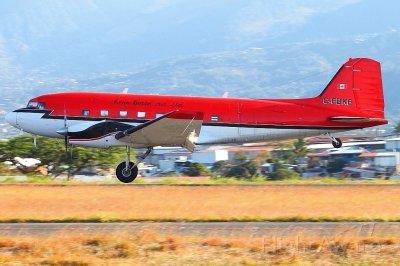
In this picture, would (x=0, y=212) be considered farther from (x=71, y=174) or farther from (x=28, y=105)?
(x=71, y=174)

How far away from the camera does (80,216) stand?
Answer: 27531 millimetres

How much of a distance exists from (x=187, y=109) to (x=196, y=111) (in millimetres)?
478

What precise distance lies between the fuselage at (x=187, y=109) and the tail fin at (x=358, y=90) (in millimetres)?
454

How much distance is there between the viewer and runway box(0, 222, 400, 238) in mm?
22094

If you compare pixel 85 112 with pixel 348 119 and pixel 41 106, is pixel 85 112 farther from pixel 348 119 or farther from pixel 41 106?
pixel 348 119

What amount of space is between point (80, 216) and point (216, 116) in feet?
25.4

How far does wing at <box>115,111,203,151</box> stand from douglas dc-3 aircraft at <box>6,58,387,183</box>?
43 millimetres

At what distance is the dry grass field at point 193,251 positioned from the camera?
677 inches

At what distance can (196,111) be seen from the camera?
31.7m

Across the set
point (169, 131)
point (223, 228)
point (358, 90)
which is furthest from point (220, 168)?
point (223, 228)

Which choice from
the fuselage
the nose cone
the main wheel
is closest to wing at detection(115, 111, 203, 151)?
the fuselage

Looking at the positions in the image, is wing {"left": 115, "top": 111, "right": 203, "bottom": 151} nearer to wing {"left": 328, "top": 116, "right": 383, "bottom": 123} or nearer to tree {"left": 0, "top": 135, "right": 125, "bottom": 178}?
wing {"left": 328, "top": 116, "right": 383, "bottom": 123}

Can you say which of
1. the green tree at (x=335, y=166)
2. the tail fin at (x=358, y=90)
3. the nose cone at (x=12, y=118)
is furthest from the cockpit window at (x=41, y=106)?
the green tree at (x=335, y=166)

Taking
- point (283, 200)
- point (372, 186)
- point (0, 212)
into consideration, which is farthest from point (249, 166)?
point (0, 212)
